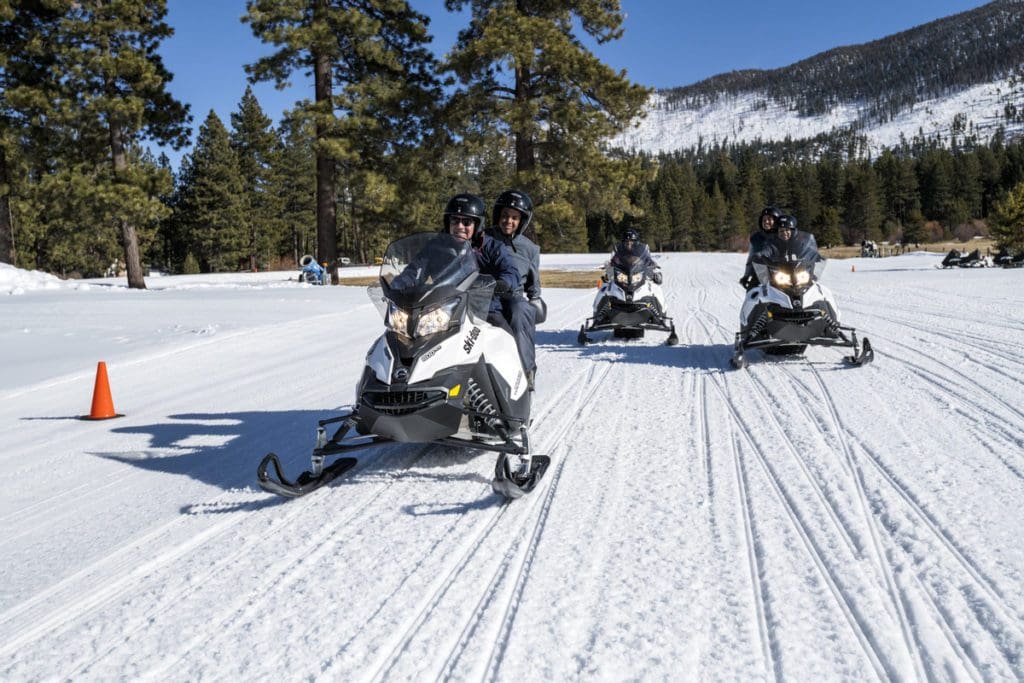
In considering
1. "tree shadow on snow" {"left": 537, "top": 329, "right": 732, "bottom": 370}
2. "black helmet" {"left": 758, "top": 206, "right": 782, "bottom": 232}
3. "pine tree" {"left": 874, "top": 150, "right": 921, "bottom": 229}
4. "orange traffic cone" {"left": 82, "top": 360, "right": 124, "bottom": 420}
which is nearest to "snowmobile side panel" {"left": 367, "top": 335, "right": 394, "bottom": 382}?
"orange traffic cone" {"left": 82, "top": 360, "right": 124, "bottom": 420}

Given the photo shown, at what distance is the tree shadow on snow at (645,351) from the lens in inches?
341

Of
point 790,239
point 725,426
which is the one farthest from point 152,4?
point 725,426

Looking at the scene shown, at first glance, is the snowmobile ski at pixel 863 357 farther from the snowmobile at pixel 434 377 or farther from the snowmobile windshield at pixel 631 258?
the snowmobile at pixel 434 377

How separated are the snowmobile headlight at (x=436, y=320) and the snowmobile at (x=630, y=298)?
6.45 metres

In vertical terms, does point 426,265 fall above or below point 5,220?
below

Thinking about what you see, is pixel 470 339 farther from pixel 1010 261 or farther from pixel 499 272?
pixel 1010 261

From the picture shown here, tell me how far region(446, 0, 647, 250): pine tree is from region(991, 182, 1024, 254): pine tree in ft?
203

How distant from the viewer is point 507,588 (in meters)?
2.96

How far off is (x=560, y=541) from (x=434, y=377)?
4.02 ft

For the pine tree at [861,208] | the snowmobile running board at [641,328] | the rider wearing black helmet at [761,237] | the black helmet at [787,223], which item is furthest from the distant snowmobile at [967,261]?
the pine tree at [861,208]

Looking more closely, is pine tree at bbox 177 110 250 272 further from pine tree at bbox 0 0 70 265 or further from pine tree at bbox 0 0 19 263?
pine tree at bbox 0 0 70 265

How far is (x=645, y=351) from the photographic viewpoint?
9820 mm

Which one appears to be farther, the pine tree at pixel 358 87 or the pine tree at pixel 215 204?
the pine tree at pixel 215 204

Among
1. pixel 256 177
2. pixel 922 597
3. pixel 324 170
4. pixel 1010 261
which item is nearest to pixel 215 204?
pixel 256 177
